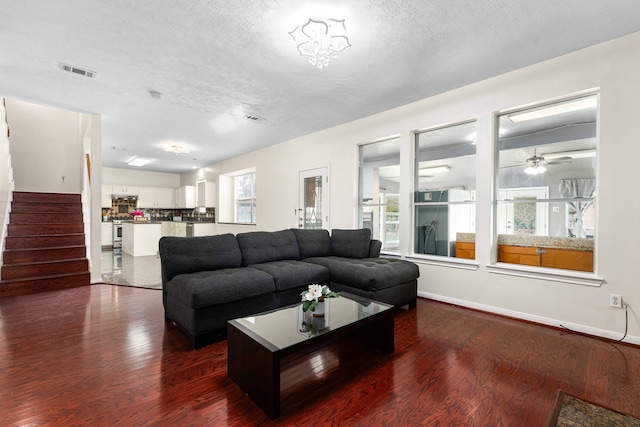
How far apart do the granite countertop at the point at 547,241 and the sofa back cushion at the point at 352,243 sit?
137cm

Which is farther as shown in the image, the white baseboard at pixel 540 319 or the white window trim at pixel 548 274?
the white window trim at pixel 548 274

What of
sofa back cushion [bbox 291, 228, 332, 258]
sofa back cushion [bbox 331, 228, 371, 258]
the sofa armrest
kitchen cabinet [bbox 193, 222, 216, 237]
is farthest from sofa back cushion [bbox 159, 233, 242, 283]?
kitchen cabinet [bbox 193, 222, 216, 237]

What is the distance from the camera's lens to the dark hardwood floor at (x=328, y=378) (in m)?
1.62

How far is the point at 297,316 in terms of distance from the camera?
2219 millimetres

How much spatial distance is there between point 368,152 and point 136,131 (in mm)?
4307

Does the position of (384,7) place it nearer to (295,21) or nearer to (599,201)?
(295,21)

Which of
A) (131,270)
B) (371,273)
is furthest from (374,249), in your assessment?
(131,270)

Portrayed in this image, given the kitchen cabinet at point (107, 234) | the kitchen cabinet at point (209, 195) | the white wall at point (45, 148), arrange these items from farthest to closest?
the kitchen cabinet at point (209, 195) → the kitchen cabinet at point (107, 234) → the white wall at point (45, 148)

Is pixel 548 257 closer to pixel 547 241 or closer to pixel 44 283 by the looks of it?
pixel 547 241

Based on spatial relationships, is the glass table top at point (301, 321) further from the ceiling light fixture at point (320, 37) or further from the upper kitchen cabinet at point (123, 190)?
the upper kitchen cabinet at point (123, 190)

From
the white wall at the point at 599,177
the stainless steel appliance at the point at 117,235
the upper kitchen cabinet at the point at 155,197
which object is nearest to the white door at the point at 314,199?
the white wall at the point at 599,177

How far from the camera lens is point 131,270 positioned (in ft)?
18.6

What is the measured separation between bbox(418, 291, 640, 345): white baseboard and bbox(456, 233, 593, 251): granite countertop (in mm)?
667

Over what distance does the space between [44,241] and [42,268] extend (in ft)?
2.04
